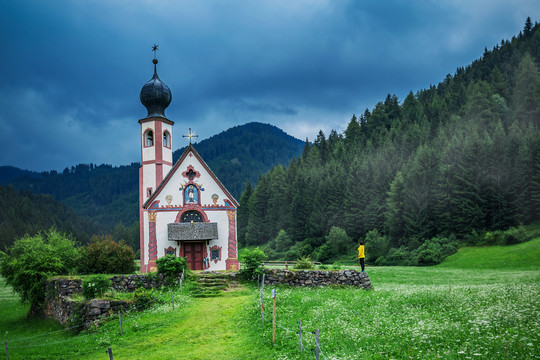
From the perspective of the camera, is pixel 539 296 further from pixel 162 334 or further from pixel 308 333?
pixel 162 334

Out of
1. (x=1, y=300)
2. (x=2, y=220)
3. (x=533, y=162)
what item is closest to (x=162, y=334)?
(x=1, y=300)

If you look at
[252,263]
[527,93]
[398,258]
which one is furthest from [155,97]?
[527,93]

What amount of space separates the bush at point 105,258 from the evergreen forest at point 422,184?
3611 centimetres

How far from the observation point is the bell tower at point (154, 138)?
4144 centimetres

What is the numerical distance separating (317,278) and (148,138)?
2551cm

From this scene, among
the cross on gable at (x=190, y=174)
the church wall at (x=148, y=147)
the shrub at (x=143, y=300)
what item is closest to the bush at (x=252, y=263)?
the shrub at (x=143, y=300)

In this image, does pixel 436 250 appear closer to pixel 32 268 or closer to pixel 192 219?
pixel 192 219

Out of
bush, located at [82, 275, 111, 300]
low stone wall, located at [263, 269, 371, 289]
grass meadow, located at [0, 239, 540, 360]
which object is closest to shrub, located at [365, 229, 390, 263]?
low stone wall, located at [263, 269, 371, 289]

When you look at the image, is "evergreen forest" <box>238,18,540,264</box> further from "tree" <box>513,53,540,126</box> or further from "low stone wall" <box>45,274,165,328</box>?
"low stone wall" <box>45,274,165,328</box>

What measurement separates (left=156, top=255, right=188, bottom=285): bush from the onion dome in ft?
64.1

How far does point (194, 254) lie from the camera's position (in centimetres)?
3631

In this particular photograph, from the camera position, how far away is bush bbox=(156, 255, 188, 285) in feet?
89.0

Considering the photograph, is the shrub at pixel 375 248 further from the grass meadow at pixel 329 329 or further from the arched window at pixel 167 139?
the grass meadow at pixel 329 329

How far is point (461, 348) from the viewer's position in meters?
10.5
